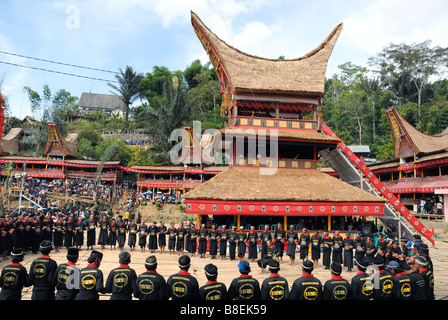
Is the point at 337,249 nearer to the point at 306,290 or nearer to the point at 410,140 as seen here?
the point at 306,290

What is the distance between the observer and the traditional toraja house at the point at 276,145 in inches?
704

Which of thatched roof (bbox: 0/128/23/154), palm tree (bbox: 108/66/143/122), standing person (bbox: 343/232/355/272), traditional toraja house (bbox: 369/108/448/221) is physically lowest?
standing person (bbox: 343/232/355/272)

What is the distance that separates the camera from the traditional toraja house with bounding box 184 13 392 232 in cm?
1789

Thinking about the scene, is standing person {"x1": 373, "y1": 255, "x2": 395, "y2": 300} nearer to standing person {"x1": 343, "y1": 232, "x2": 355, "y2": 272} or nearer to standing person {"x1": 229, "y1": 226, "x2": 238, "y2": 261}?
standing person {"x1": 343, "y1": 232, "x2": 355, "y2": 272}

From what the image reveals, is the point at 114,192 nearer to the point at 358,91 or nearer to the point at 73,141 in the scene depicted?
the point at 73,141

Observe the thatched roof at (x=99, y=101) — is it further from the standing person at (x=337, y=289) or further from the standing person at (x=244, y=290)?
the standing person at (x=337, y=289)

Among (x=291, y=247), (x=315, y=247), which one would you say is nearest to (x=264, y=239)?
(x=291, y=247)

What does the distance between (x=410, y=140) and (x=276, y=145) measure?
54.0 feet

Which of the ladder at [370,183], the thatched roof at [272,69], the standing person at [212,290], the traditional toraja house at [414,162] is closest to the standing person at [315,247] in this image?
the ladder at [370,183]

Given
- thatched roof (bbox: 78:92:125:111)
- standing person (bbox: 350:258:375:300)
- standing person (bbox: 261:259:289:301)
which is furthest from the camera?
thatched roof (bbox: 78:92:125:111)

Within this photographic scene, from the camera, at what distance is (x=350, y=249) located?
13.7 metres

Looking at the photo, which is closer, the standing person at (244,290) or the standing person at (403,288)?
the standing person at (244,290)

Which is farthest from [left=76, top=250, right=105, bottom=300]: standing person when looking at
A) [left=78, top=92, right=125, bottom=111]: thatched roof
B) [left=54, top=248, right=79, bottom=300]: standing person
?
[left=78, top=92, right=125, bottom=111]: thatched roof
